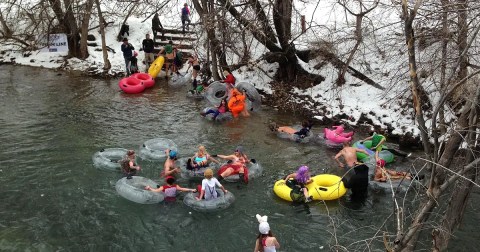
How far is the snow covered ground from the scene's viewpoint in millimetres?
15266

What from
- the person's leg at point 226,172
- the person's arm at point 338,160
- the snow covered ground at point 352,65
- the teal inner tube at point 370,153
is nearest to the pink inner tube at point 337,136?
the teal inner tube at point 370,153

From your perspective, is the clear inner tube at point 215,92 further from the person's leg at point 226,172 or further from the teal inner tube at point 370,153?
the person's leg at point 226,172

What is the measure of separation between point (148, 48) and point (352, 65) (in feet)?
28.8

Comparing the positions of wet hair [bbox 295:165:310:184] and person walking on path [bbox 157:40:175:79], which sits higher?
person walking on path [bbox 157:40:175:79]

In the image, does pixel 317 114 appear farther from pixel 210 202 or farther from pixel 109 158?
pixel 109 158

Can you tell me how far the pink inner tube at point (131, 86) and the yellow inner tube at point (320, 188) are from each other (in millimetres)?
8897

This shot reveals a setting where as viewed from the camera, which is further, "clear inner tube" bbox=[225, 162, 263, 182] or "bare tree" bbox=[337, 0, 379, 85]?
"bare tree" bbox=[337, 0, 379, 85]

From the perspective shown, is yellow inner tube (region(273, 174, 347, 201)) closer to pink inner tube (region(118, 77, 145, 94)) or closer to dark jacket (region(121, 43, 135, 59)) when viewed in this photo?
pink inner tube (region(118, 77, 145, 94))

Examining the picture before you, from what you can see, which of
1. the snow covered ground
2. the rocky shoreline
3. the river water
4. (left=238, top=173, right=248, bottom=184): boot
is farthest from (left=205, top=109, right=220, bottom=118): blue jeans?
(left=238, top=173, right=248, bottom=184): boot

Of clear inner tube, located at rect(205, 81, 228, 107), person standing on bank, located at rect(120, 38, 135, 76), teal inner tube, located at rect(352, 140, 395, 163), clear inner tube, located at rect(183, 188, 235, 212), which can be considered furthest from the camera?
person standing on bank, located at rect(120, 38, 135, 76)

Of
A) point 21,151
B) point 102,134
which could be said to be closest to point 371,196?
point 102,134

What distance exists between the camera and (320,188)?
10.6 m

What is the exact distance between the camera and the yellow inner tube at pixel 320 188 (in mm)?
10398

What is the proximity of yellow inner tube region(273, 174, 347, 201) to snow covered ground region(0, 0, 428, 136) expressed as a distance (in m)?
3.92
